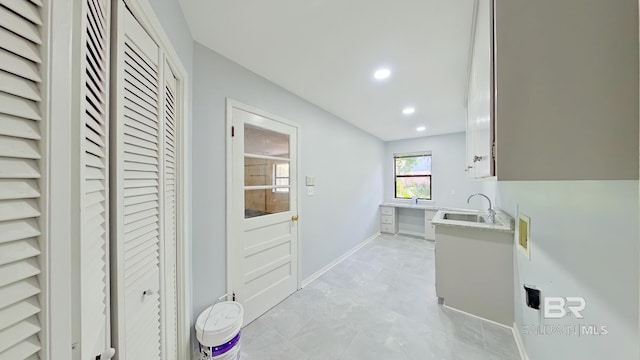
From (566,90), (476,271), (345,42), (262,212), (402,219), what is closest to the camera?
(566,90)

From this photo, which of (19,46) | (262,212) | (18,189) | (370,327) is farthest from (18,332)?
(370,327)

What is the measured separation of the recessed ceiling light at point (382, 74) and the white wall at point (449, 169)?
3264 mm

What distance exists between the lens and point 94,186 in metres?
0.61

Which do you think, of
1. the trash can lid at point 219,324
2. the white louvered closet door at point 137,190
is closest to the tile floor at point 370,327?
the trash can lid at point 219,324

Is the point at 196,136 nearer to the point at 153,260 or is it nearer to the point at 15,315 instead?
the point at 153,260

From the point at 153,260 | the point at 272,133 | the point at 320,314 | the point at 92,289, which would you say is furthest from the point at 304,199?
the point at 92,289

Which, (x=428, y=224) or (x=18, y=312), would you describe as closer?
(x=18, y=312)

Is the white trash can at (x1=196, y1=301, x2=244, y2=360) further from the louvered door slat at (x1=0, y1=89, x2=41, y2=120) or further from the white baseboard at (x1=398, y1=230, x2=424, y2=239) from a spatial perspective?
the white baseboard at (x1=398, y1=230, x2=424, y2=239)

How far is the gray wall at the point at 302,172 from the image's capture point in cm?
161

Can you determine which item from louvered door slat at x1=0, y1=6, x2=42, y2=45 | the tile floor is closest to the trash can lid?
the tile floor

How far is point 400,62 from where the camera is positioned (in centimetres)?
184

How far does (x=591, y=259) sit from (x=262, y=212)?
7.09 ft

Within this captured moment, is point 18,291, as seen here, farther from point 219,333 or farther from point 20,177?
point 219,333

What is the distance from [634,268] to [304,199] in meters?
2.33
